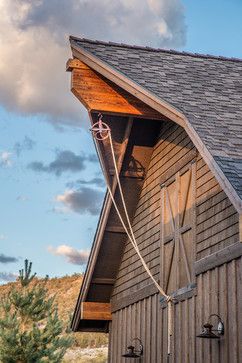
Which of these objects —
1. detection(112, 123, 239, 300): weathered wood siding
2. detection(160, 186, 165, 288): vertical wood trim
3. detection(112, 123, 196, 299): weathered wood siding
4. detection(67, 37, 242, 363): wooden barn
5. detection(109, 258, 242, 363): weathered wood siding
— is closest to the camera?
detection(109, 258, 242, 363): weathered wood siding

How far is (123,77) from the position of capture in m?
11.0

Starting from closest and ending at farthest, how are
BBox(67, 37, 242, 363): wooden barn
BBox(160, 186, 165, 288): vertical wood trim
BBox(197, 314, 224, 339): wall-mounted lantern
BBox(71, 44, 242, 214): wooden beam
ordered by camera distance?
BBox(71, 44, 242, 214): wooden beam → BBox(197, 314, 224, 339): wall-mounted lantern → BBox(67, 37, 242, 363): wooden barn → BBox(160, 186, 165, 288): vertical wood trim

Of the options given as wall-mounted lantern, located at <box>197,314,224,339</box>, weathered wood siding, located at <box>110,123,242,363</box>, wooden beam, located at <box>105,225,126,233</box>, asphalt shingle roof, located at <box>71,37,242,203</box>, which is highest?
asphalt shingle roof, located at <box>71,37,242,203</box>

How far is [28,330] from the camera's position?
73.5 ft

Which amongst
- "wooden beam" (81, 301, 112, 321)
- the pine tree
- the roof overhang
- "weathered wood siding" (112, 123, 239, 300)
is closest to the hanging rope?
Answer: "weathered wood siding" (112, 123, 239, 300)

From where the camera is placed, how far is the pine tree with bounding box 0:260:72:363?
21.4 m

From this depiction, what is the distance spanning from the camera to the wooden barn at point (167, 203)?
9539 millimetres

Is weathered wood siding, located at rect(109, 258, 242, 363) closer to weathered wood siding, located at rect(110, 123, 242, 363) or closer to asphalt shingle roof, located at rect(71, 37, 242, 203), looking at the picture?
weathered wood siding, located at rect(110, 123, 242, 363)

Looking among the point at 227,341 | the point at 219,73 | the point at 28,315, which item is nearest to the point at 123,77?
the point at 219,73

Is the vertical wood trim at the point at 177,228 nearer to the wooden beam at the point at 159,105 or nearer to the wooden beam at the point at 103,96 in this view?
the wooden beam at the point at 103,96

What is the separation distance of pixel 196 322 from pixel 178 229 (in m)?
1.71

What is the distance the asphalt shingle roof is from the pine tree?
1145 cm

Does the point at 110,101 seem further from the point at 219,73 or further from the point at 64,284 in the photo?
the point at 64,284

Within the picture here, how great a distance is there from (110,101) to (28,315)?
487 inches
